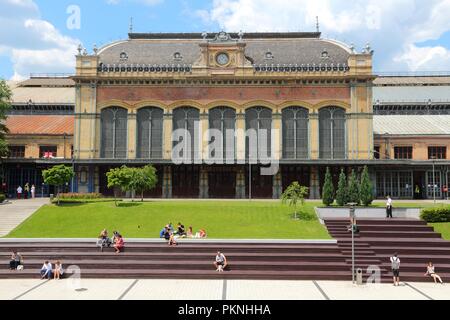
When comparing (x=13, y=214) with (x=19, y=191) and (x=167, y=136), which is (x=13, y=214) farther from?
(x=167, y=136)

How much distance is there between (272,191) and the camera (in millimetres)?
49312

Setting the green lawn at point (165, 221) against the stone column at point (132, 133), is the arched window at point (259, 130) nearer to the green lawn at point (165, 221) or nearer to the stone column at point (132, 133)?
the stone column at point (132, 133)

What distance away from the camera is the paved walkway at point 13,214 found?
32062 millimetres

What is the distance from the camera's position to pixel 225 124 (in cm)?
5078

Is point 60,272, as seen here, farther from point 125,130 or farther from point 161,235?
point 125,130

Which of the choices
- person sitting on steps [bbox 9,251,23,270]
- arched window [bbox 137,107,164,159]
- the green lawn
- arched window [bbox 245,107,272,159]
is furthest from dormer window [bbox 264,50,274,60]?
person sitting on steps [bbox 9,251,23,270]

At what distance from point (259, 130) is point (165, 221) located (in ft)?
68.6

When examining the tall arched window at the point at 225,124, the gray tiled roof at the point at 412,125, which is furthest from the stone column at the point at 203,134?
the gray tiled roof at the point at 412,125

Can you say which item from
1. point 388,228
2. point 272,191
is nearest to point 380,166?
point 272,191

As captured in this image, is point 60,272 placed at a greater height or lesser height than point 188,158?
lesser

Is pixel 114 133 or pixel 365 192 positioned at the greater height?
pixel 114 133

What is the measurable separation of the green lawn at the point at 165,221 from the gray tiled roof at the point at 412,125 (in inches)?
964

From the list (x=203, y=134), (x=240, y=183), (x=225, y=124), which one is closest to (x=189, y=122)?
(x=203, y=134)

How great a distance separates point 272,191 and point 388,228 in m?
20.2
